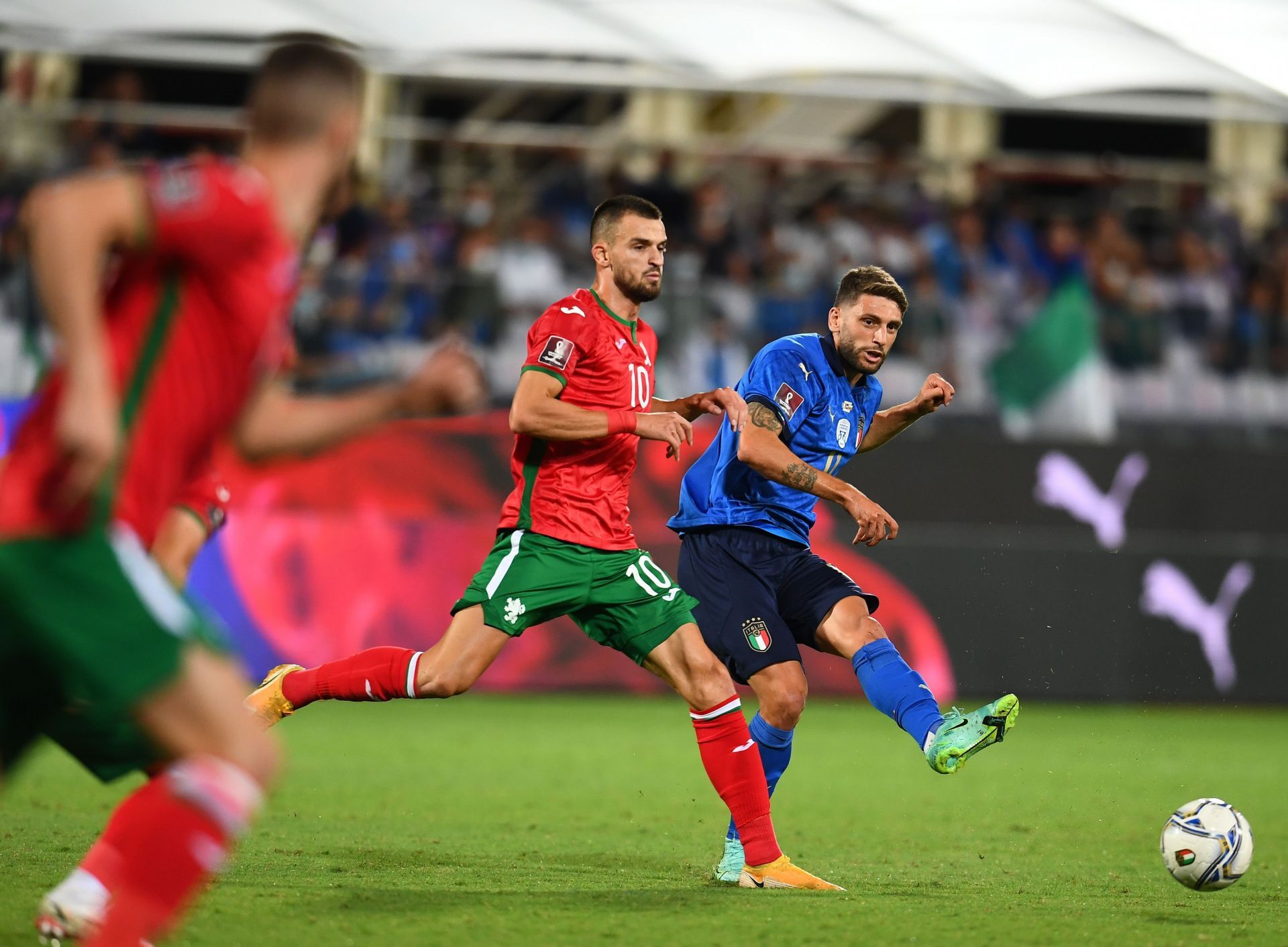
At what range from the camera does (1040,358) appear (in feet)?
48.8

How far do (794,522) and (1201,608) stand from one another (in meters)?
8.94

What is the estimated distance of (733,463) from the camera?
6.84 metres

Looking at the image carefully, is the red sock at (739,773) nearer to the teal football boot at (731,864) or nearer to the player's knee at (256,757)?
the teal football boot at (731,864)

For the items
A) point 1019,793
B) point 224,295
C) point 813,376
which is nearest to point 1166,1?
point 1019,793

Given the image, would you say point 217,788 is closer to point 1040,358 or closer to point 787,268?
point 1040,358

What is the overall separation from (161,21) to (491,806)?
37.9ft

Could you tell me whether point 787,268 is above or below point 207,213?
below

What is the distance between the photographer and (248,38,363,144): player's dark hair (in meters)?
3.54

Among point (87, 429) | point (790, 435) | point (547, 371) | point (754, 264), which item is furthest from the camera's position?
point (754, 264)

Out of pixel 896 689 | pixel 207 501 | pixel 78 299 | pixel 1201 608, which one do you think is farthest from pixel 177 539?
pixel 1201 608

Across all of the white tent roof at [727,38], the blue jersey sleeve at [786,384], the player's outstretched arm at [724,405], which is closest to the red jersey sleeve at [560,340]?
the player's outstretched arm at [724,405]

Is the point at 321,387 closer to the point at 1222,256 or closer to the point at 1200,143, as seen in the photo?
the point at 1222,256

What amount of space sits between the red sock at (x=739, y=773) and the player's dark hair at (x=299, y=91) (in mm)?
A: 3077

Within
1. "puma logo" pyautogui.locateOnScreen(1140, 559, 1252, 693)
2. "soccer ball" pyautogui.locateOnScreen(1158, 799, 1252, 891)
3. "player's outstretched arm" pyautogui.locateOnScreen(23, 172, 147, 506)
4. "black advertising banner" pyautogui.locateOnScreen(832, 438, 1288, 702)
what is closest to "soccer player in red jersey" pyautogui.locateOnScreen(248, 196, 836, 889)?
"soccer ball" pyautogui.locateOnScreen(1158, 799, 1252, 891)
